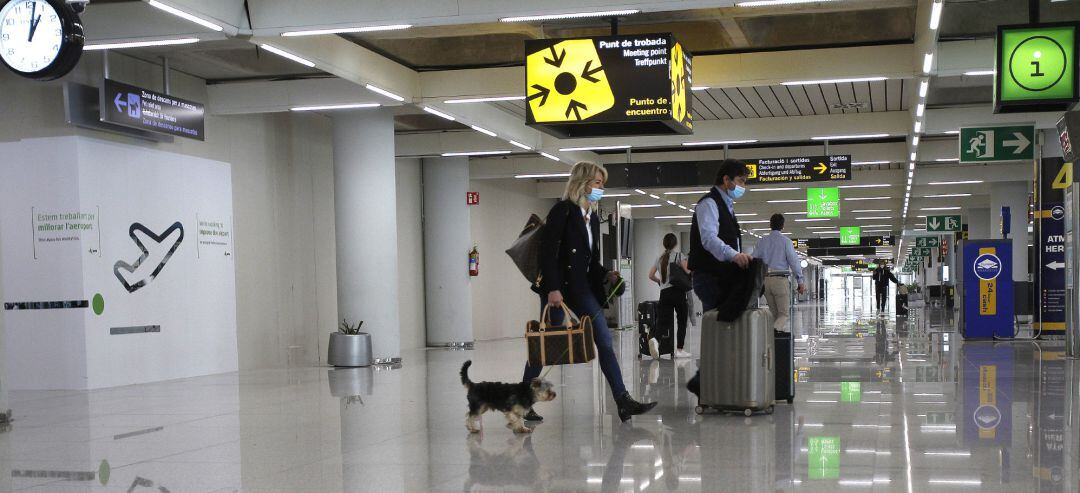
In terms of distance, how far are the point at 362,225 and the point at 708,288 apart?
7017 mm

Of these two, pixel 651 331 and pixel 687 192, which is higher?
pixel 687 192

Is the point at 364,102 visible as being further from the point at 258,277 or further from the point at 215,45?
the point at 258,277

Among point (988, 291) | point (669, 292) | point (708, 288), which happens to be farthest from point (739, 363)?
point (988, 291)

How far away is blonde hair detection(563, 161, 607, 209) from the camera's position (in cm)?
631

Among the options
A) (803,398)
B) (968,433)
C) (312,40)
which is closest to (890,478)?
(968,433)

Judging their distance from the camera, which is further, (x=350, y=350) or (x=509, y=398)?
(x=350, y=350)

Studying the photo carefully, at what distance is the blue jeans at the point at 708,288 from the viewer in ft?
21.7

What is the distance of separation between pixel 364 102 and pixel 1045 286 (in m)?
10.6

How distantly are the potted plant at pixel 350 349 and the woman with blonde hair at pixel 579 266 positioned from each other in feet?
21.5

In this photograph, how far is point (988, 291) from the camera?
15930 mm

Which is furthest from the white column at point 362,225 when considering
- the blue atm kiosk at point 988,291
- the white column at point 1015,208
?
the white column at point 1015,208

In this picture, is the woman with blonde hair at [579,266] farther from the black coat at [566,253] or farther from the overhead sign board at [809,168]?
the overhead sign board at [809,168]

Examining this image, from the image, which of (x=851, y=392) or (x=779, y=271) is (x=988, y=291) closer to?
(x=779, y=271)

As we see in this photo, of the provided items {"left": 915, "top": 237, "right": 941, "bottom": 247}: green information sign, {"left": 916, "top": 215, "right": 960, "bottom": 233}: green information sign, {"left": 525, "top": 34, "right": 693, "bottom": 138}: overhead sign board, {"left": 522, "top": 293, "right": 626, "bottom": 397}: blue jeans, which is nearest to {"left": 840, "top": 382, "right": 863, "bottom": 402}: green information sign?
{"left": 522, "top": 293, "right": 626, "bottom": 397}: blue jeans
